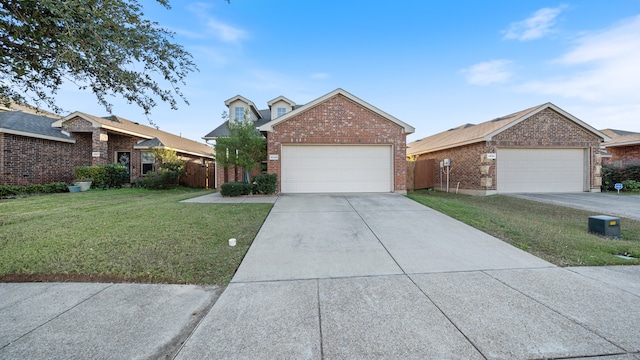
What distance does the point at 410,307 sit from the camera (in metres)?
2.82

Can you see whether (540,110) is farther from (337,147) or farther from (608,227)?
(337,147)

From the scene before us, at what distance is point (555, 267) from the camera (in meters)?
4.00

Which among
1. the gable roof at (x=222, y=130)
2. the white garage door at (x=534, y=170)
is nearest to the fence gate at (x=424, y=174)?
the white garage door at (x=534, y=170)

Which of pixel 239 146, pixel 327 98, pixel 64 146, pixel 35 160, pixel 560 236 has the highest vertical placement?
pixel 327 98

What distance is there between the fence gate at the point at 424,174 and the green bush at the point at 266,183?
983 cm

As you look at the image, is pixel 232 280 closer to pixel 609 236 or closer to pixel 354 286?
pixel 354 286

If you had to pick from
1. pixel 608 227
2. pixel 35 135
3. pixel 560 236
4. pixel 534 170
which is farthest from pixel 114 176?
pixel 534 170

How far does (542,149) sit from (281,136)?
45.6 feet

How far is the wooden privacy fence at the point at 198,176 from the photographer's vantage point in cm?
1681

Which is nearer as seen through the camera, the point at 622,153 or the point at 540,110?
the point at 540,110

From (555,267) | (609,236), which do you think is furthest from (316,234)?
(609,236)

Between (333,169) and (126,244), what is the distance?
8774 mm

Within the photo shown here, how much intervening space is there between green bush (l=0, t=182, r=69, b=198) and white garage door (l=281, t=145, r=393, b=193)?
1242 cm

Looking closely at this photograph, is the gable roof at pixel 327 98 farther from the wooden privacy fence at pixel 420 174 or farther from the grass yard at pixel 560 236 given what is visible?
the wooden privacy fence at pixel 420 174
